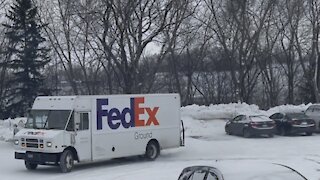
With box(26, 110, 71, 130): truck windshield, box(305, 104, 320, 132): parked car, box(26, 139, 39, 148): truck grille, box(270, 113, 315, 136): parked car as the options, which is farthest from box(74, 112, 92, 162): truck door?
box(305, 104, 320, 132): parked car

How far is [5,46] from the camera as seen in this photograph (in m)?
51.2

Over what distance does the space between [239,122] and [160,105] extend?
992cm

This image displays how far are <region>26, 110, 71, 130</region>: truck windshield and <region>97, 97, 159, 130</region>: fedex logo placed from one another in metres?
1.41

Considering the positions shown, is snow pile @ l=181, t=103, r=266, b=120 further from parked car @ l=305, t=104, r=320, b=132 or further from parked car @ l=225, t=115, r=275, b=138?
parked car @ l=225, t=115, r=275, b=138

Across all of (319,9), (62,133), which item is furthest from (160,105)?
(319,9)

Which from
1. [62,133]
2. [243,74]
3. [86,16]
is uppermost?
[86,16]

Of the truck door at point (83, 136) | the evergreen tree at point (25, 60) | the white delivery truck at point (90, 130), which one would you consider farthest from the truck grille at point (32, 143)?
the evergreen tree at point (25, 60)

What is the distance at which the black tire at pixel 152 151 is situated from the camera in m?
22.8

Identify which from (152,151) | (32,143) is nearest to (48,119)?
(32,143)

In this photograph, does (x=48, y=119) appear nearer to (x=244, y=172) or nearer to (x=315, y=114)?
(x=244, y=172)

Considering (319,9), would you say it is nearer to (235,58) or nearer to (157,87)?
(235,58)

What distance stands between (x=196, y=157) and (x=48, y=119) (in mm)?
6729

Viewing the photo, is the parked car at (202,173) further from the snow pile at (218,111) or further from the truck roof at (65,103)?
the snow pile at (218,111)

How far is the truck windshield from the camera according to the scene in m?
20.0
